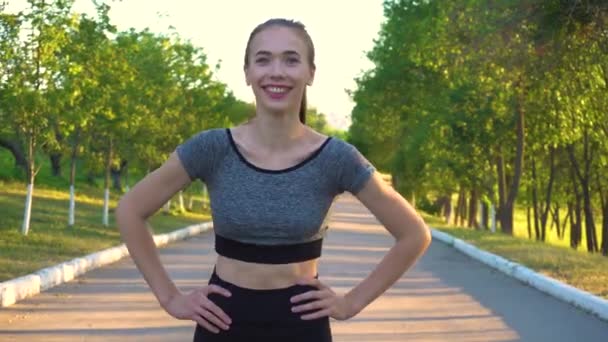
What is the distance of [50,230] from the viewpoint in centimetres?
2394

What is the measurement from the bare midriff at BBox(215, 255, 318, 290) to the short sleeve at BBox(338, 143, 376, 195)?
0.25 metres

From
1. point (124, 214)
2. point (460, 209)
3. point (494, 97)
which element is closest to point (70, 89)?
point (494, 97)

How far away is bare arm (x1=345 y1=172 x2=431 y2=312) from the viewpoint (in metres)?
3.49

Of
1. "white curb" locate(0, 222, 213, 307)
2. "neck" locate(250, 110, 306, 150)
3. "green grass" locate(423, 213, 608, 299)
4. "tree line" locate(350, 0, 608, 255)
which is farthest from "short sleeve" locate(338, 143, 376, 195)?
"tree line" locate(350, 0, 608, 255)

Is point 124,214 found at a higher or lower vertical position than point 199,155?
lower

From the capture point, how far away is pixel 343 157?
341cm

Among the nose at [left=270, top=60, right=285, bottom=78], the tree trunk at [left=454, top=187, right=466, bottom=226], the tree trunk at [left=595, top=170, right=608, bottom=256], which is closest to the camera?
the nose at [left=270, top=60, right=285, bottom=78]

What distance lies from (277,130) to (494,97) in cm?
3110

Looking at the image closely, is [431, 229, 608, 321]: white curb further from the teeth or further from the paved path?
the teeth

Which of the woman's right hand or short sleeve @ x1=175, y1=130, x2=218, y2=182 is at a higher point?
short sleeve @ x1=175, y1=130, x2=218, y2=182

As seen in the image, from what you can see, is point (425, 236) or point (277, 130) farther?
point (425, 236)

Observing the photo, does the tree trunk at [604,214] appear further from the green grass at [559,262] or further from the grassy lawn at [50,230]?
the grassy lawn at [50,230]

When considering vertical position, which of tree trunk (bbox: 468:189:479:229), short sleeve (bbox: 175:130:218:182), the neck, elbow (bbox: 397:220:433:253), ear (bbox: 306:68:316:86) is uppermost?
tree trunk (bbox: 468:189:479:229)

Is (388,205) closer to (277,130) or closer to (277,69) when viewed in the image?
(277,130)
